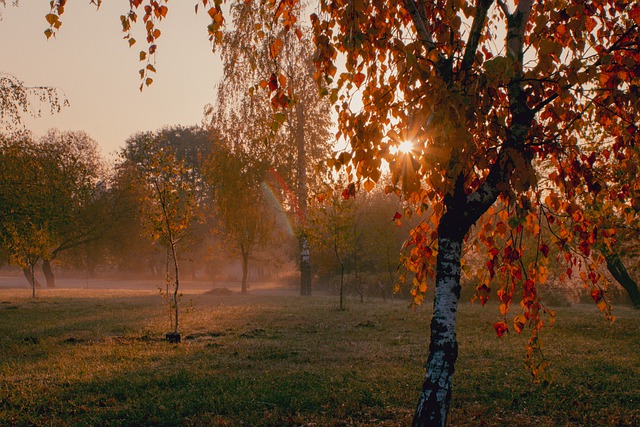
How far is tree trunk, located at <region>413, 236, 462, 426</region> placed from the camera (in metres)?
4.54

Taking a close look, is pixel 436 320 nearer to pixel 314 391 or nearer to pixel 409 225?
pixel 314 391

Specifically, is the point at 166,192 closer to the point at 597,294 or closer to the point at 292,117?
the point at 597,294

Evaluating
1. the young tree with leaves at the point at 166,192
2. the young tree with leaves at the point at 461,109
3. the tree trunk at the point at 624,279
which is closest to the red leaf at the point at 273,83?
the young tree with leaves at the point at 461,109

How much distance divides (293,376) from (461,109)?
22.8ft

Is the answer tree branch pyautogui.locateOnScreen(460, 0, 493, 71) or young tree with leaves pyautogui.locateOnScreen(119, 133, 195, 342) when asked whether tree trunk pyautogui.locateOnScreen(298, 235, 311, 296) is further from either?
tree branch pyautogui.locateOnScreen(460, 0, 493, 71)

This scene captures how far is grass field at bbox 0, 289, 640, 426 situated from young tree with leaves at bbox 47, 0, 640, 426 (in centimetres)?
277

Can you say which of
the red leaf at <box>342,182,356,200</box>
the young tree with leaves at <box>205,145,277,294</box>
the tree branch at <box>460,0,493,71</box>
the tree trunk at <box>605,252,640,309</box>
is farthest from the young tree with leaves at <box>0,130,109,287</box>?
the tree trunk at <box>605,252,640,309</box>

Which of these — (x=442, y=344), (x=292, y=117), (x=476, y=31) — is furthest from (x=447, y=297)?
(x=292, y=117)

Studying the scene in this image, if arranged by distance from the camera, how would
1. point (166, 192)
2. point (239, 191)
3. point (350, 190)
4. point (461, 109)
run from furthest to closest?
point (239, 191), point (166, 192), point (350, 190), point (461, 109)

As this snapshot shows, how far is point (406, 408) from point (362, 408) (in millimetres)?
627

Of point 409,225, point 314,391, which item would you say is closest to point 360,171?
point 314,391

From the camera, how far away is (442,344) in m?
4.61

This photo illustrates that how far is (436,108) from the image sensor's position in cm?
341

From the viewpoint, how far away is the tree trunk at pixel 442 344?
4.54 metres
